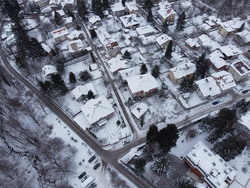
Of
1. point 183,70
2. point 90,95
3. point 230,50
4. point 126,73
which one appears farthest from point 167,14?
point 90,95

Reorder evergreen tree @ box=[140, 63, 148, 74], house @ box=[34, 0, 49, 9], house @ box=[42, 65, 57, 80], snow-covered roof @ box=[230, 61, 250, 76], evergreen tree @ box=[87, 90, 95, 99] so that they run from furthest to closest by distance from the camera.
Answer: house @ box=[34, 0, 49, 9]
house @ box=[42, 65, 57, 80]
evergreen tree @ box=[140, 63, 148, 74]
snow-covered roof @ box=[230, 61, 250, 76]
evergreen tree @ box=[87, 90, 95, 99]

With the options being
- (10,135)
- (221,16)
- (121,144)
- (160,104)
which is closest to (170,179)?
(121,144)

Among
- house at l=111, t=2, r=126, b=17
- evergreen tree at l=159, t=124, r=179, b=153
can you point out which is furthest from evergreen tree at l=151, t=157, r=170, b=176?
house at l=111, t=2, r=126, b=17

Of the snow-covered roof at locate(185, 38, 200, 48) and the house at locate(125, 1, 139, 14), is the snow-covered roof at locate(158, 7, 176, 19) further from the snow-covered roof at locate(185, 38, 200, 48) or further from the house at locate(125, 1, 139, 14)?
the snow-covered roof at locate(185, 38, 200, 48)

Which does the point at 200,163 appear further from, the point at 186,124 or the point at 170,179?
the point at 186,124

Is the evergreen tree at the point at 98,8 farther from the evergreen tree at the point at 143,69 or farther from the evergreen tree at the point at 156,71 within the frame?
the evergreen tree at the point at 156,71

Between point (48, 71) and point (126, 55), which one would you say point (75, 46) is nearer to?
point (48, 71)
